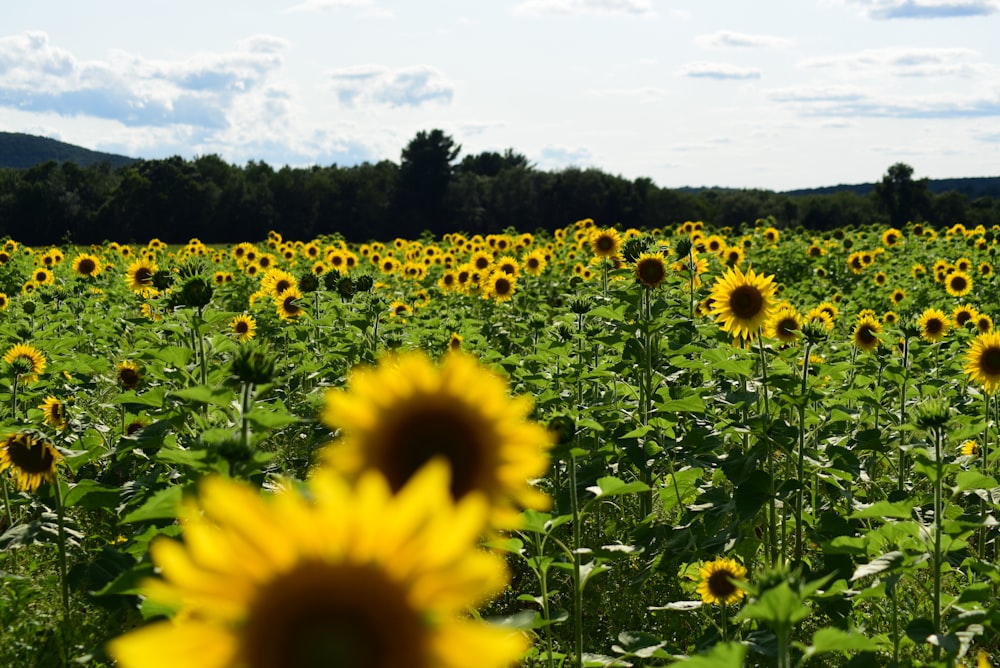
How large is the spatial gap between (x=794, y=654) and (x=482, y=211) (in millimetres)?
37656

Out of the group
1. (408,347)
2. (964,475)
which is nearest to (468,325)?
(408,347)

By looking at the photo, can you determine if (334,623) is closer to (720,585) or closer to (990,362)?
(720,585)

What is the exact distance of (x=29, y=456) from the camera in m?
3.16

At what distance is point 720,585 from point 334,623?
2794 millimetres

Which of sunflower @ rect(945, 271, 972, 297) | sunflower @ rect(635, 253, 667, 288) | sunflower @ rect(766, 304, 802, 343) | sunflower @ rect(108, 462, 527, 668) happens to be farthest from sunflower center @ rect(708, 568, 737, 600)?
sunflower @ rect(945, 271, 972, 297)

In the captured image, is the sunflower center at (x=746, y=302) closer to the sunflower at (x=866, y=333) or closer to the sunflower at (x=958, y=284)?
the sunflower at (x=866, y=333)

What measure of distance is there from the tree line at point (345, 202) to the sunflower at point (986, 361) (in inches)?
1236

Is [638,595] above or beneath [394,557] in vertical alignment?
beneath

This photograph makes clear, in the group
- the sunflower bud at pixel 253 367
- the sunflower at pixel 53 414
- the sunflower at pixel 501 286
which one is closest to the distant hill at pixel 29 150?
the sunflower at pixel 501 286

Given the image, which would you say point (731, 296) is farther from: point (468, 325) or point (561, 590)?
point (468, 325)

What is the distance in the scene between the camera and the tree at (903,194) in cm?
4012

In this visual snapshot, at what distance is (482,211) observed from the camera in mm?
40188

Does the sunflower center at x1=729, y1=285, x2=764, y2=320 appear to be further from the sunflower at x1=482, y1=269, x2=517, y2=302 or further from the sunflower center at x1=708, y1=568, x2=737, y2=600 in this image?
the sunflower at x1=482, y1=269, x2=517, y2=302

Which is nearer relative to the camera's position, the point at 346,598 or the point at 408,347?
the point at 346,598
